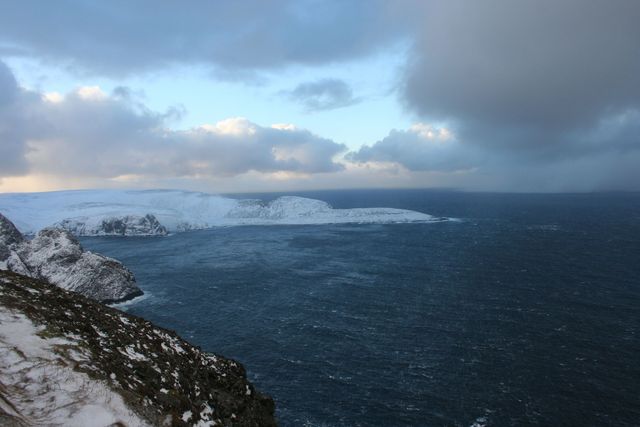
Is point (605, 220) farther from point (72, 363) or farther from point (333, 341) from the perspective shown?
point (72, 363)

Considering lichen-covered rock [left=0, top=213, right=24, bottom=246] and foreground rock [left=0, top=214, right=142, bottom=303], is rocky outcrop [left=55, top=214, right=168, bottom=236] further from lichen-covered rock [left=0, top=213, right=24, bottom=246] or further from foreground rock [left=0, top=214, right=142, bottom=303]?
foreground rock [left=0, top=214, right=142, bottom=303]

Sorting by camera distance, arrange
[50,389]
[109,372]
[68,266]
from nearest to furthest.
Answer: [50,389]
[109,372]
[68,266]

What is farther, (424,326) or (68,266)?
(68,266)

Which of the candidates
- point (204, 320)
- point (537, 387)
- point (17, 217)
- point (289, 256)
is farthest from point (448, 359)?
point (17, 217)

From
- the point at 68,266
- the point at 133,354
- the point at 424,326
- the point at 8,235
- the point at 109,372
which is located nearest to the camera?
the point at 109,372

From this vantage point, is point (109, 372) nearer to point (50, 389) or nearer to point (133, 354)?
point (50, 389)

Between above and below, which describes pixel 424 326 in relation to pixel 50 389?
below

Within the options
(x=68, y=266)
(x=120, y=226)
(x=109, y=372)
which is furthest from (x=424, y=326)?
(x=120, y=226)
